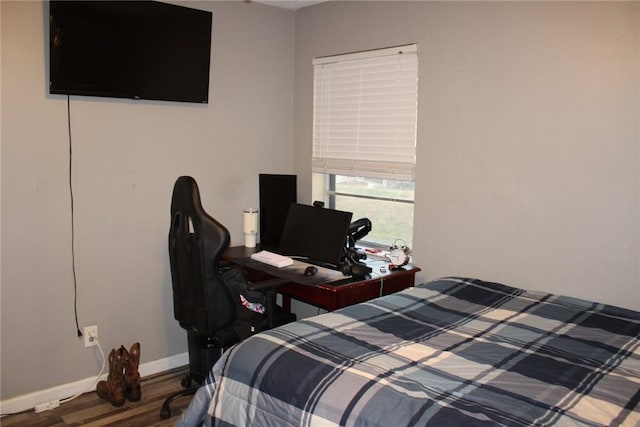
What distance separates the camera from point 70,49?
2.83 metres

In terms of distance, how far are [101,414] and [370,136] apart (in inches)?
87.3

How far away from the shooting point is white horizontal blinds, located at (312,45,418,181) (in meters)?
3.29

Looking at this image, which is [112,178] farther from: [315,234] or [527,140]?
[527,140]

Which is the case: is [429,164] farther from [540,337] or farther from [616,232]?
[540,337]

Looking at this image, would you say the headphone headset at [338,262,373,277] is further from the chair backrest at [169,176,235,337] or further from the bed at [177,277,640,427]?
the chair backrest at [169,176,235,337]

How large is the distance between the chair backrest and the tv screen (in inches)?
29.5

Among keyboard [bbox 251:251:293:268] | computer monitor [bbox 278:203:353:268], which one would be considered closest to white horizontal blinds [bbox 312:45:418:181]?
computer monitor [bbox 278:203:353:268]

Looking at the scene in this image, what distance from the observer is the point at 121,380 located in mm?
3068

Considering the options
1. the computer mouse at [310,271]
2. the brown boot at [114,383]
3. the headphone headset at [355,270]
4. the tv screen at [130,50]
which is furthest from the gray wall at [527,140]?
the brown boot at [114,383]

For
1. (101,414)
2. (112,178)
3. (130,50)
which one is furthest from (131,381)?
(130,50)

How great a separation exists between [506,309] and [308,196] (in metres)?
1.85

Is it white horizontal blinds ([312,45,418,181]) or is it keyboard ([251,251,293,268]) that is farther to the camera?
white horizontal blinds ([312,45,418,181])

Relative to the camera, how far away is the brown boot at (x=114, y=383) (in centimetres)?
303

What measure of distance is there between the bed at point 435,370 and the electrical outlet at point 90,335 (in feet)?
4.77
